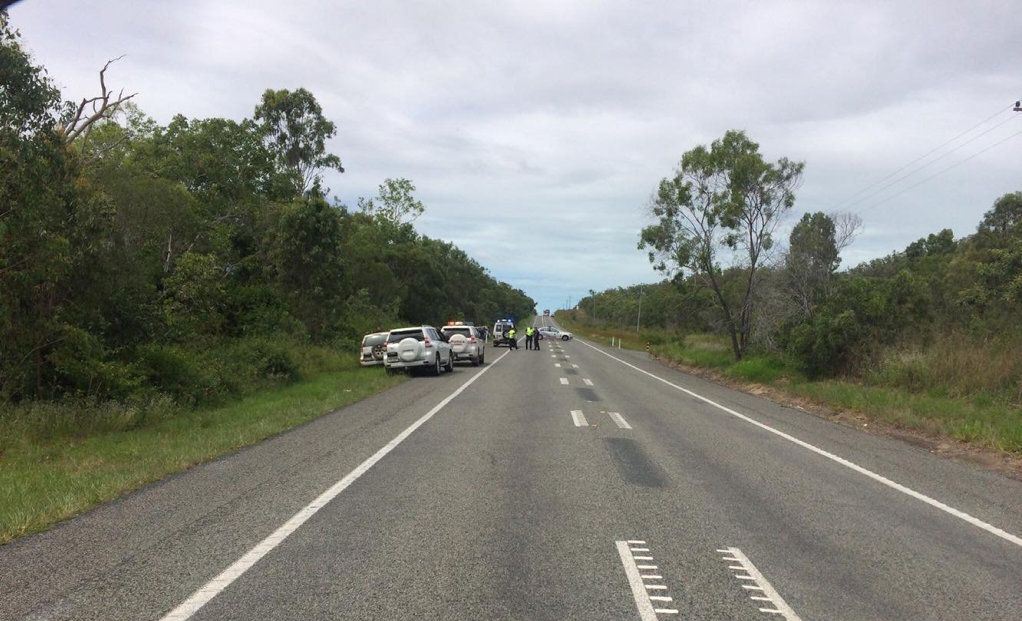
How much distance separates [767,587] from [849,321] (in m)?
18.7

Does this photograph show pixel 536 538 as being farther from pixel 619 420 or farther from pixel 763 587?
pixel 619 420

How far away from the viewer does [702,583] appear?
4867 mm

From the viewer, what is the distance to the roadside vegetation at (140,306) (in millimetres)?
10969

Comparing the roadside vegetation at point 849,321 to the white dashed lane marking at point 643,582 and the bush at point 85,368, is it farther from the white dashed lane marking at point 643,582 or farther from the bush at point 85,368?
the bush at point 85,368

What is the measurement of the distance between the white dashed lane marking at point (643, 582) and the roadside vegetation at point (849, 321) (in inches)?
351

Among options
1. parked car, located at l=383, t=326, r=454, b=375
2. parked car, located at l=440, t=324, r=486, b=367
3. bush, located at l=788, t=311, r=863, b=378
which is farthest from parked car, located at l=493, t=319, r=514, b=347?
bush, located at l=788, t=311, r=863, b=378

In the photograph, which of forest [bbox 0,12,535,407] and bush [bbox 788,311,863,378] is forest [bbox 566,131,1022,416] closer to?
bush [bbox 788,311,863,378]

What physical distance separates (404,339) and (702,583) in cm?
2087

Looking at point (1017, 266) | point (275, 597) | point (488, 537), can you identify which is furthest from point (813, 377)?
point (275, 597)

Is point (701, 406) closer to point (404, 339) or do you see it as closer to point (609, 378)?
point (609, 378)

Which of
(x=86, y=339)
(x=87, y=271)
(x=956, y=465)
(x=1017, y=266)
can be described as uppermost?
(x=1017, y=266)

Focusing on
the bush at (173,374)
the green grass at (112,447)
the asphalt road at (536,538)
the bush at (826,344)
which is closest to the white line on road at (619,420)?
the asphalt road at (536,538)

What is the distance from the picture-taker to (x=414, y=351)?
24.8 m

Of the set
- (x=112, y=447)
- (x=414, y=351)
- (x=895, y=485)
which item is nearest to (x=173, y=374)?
(x=112, y=447)
